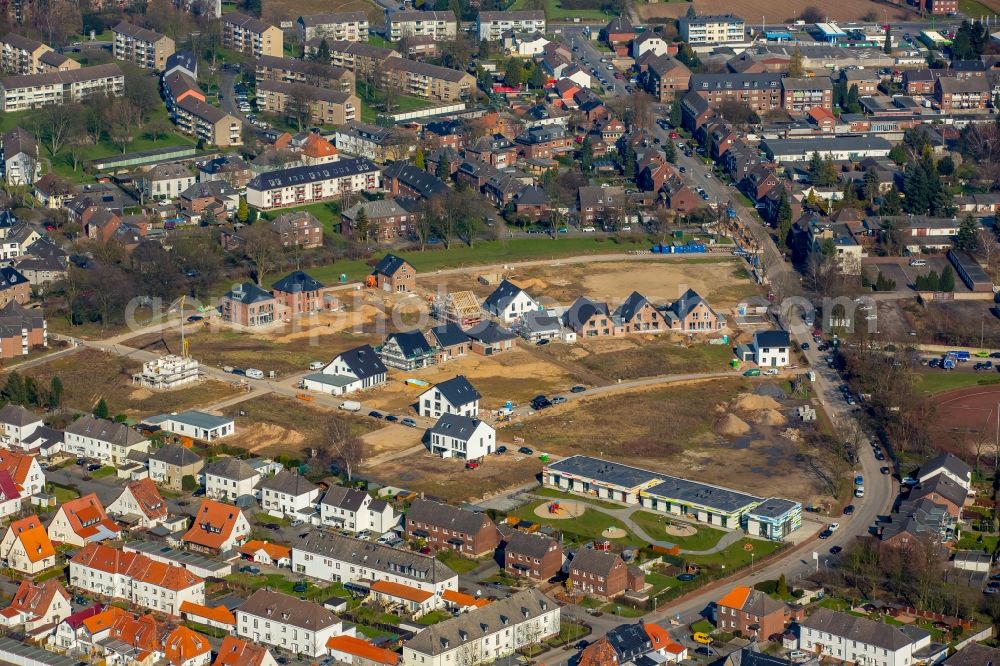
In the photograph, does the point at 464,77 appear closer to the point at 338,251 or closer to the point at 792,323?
→ the point at 338,251

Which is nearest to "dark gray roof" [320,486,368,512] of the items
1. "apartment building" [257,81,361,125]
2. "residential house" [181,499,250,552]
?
"residential house" [181,499,250,552]

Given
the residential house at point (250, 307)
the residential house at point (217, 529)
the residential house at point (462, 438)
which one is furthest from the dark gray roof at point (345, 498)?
the residential house at point (250, 307)

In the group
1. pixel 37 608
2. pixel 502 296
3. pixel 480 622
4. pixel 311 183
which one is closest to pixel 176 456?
pixel 37 608

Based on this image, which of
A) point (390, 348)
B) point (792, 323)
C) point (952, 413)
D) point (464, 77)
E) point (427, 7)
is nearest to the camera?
point (952, 413)

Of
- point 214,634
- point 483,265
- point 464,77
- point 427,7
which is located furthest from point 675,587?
point 427,7

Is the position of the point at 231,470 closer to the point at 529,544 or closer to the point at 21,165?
the point at 529,544

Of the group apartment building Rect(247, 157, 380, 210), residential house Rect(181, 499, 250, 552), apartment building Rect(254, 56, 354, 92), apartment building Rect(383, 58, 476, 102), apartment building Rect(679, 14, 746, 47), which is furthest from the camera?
apartment building Rect(679, 14, 746, 47)

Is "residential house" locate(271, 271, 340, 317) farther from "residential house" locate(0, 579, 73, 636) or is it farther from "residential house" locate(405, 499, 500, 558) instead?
"residential house" locate(0, 579, 73, 636)

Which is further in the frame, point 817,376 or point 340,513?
point 817,376
